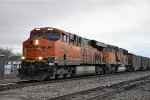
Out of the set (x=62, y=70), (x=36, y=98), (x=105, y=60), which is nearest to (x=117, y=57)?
(x=105, y=60)

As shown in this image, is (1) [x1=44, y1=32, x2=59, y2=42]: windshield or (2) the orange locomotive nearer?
(2) the orange locomotive

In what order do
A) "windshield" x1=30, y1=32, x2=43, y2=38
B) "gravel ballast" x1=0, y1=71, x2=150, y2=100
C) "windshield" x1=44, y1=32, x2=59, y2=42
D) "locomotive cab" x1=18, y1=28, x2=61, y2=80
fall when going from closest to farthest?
"gravel ballast" x1=0, y1=71, x2=150, y2=100, "locomotive cab" x1=18, y1=28, x2=61, y2=80, "windshield" x1=44, y1=32, x2=59, y2=42, "windshield" x1=30, y1=32, x2=43, y2=38

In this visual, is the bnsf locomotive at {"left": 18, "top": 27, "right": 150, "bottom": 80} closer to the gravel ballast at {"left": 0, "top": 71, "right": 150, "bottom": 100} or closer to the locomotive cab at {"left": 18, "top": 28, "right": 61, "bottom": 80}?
the locomotive cab at {"left": 18, "top": 28, "right": 61, "bottom": 80}

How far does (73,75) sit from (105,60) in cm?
1141

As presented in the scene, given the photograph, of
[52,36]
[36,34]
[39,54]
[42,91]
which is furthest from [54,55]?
[42,91]

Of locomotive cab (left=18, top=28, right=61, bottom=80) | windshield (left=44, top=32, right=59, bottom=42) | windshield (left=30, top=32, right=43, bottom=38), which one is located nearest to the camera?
locomotive cab (left=18, top=28, right=61, bottom=80)

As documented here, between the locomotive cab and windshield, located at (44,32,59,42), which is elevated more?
windshield, located at (44,32,59,42)

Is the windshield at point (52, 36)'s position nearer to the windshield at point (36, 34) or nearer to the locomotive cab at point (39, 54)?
the locomotive cab at point (39, 54)

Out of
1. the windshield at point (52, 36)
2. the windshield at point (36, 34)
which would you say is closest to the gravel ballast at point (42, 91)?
the windshield at point (52, 36)

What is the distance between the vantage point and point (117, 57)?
147 ft

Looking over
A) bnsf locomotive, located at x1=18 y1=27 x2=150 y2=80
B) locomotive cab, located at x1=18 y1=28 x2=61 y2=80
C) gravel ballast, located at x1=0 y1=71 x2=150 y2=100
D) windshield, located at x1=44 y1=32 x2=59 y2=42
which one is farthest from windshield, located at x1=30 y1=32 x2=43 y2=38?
gravel ballast, located at x1=0 y1=71 x2=150 y2=100

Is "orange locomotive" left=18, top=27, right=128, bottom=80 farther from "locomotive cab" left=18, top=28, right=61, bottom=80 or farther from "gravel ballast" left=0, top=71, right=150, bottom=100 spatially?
"gravel ballast" left=0, top=71, right=150, bottom=100

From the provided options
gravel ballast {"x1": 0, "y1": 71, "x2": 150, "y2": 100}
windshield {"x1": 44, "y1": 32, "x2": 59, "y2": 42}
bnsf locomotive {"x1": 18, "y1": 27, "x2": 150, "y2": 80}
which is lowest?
gravel ballast {"x1": 0, "y1": 71, "x2": 150, "y2": 100}

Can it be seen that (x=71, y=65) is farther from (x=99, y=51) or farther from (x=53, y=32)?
(x=99, y=51)
